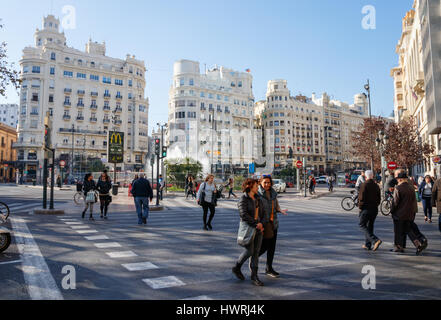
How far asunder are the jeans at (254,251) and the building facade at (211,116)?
66.2 meters

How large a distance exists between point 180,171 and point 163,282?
94.1ft

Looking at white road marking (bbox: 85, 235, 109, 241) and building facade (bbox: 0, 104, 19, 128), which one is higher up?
building facade (bbox: 0, 104, 19, 128)

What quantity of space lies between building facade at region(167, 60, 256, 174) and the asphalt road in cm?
6232

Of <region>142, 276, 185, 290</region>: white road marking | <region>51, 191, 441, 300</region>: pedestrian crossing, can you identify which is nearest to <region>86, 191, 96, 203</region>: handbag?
<region>51, 191, 441, 300</region>: pedestrian crossing

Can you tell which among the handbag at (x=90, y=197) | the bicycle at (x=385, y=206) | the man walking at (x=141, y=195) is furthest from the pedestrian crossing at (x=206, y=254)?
the bicycle at (x=385, y=206)

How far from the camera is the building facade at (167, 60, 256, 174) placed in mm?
74938

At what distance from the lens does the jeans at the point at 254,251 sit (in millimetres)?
4762

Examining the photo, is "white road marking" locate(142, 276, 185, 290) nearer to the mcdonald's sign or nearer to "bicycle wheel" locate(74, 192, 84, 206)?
"bicycle wheel" locate(74, 192, 84, 206)

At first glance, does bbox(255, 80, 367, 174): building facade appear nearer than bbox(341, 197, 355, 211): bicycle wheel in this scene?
No

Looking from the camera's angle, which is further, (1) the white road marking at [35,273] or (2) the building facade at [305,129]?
(2) the building facade at [305,129]

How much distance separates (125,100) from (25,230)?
6695 centimetres

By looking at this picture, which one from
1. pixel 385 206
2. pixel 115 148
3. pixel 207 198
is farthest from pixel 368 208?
pixel 115 148

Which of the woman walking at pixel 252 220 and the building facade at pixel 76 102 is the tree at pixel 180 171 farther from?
the building facade at pixel 76 102

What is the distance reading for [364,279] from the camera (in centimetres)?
483
